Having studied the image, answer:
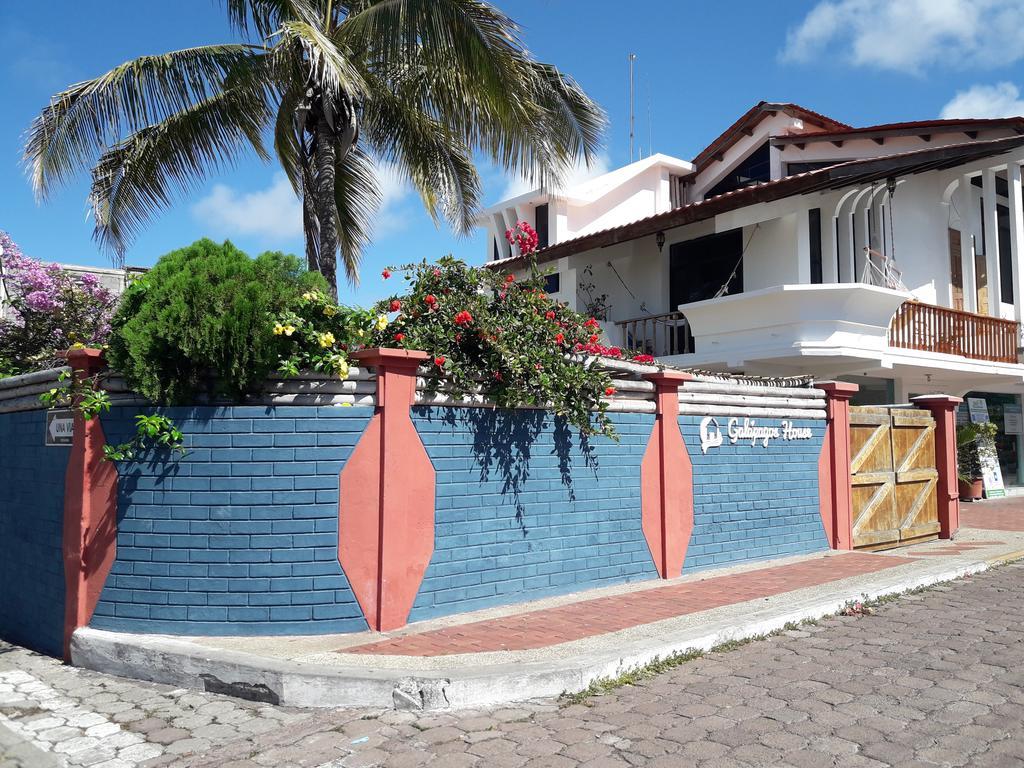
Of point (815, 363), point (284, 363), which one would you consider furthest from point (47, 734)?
point (815, 363)

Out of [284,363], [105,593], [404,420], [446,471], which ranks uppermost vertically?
[284,363]

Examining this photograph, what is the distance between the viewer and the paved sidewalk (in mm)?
5258

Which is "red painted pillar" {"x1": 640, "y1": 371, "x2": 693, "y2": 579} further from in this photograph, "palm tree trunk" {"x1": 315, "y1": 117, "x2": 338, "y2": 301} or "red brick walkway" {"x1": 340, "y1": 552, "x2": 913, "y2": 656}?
"palm tree trunk" {"x1": 315, "y1": 117, "x2": 338, "y2": 301}

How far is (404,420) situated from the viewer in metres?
6.74

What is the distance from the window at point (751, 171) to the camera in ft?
62.4

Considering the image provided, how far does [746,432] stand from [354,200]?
724cm

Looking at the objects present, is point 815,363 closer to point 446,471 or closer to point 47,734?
point 446,471

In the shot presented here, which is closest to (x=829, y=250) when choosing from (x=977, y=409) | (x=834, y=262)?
(x=834, y=262)

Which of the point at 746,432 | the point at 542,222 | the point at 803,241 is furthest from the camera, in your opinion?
the point at 542,222

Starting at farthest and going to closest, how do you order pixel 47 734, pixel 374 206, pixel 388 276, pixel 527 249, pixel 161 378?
pixel 374 206 < pixel 527 249 < pixel 388 276 < pixel 161 378 < pixel 47 734

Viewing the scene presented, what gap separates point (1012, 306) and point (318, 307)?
17.6 m

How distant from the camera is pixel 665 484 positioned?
28.7 feet

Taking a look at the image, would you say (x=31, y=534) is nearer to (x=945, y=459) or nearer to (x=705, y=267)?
(x=945, y=459)

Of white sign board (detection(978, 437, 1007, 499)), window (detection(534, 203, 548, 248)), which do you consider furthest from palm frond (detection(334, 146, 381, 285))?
white sign board (detection(978, 437, 1007, 499))
